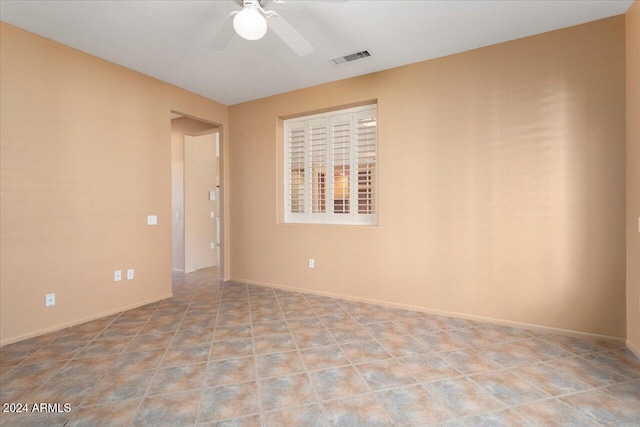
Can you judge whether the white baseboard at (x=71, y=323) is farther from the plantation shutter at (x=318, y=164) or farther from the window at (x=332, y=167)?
the plantation shutter at (x=318, y=164)

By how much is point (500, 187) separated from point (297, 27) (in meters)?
2.42

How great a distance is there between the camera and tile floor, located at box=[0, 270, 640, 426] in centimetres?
169

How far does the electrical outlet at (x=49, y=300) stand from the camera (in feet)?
9.19

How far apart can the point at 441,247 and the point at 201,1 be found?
122 inches

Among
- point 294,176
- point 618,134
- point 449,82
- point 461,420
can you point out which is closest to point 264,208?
point 294,176

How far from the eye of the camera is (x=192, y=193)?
5.59 metres

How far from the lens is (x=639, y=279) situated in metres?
2.28

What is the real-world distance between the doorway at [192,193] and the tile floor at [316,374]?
2439mm

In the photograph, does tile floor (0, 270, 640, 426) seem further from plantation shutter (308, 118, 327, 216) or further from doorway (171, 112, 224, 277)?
doorway (171, 112, 224, 277)

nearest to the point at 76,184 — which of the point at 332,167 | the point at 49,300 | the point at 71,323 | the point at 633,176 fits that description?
the point at 49,300

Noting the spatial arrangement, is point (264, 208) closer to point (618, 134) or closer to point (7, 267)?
point (7, 267)

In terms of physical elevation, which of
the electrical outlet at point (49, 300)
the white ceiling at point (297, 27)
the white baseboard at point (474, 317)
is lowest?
the white baseboard at point (474, 317)

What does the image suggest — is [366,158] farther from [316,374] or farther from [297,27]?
[316,374]

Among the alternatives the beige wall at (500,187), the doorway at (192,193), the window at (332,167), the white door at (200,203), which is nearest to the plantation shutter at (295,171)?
the window at (332,167)
